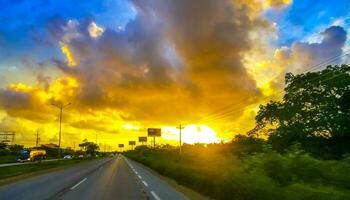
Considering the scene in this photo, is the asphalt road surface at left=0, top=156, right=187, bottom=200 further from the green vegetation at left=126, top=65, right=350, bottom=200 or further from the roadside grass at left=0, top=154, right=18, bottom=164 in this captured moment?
the roadside grass at left=0, top=154, right=18, bottom=164

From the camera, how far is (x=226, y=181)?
750 inches

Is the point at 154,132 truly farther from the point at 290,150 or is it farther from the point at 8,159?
the point at 290,150

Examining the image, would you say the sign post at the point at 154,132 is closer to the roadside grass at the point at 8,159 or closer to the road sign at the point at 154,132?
the road sign at the point at 154,132

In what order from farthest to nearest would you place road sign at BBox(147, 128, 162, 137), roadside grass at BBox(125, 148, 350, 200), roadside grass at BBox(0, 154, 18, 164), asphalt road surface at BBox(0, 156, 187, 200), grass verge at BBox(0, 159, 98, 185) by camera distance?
1. road sign at BBox(147, 128, 162, 137)
2. roadside grass at BBox(0, 154, 18, 164)
3. grass verge at BBox(0, 159, 98, 185)
4. asphalt road surface at BBox(0, 156, 187, 200)
5. roadside grass at BBox(125, 148, 350, 200)

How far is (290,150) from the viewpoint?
2427 cm

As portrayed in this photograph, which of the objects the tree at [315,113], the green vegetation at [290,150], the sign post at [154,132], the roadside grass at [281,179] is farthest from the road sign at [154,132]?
the roadside grass at [281,179]

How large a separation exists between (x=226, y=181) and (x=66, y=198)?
6.97 metres

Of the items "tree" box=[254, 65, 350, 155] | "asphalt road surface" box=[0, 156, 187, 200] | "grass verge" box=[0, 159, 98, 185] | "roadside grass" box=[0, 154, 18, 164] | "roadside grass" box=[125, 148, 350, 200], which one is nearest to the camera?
"roadside grass" box=[125, 148, 350, 200]

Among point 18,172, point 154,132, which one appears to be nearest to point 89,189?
point 18,172

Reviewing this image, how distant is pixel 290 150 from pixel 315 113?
3263 cm

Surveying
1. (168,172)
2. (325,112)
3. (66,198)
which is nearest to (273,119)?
(325,112)

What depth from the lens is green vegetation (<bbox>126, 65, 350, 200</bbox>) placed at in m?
17.9

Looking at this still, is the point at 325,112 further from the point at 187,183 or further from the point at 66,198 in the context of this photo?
the point at 66,198

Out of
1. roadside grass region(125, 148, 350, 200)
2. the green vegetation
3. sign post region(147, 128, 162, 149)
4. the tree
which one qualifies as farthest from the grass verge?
sign post region(147, 128, 162, 149)
